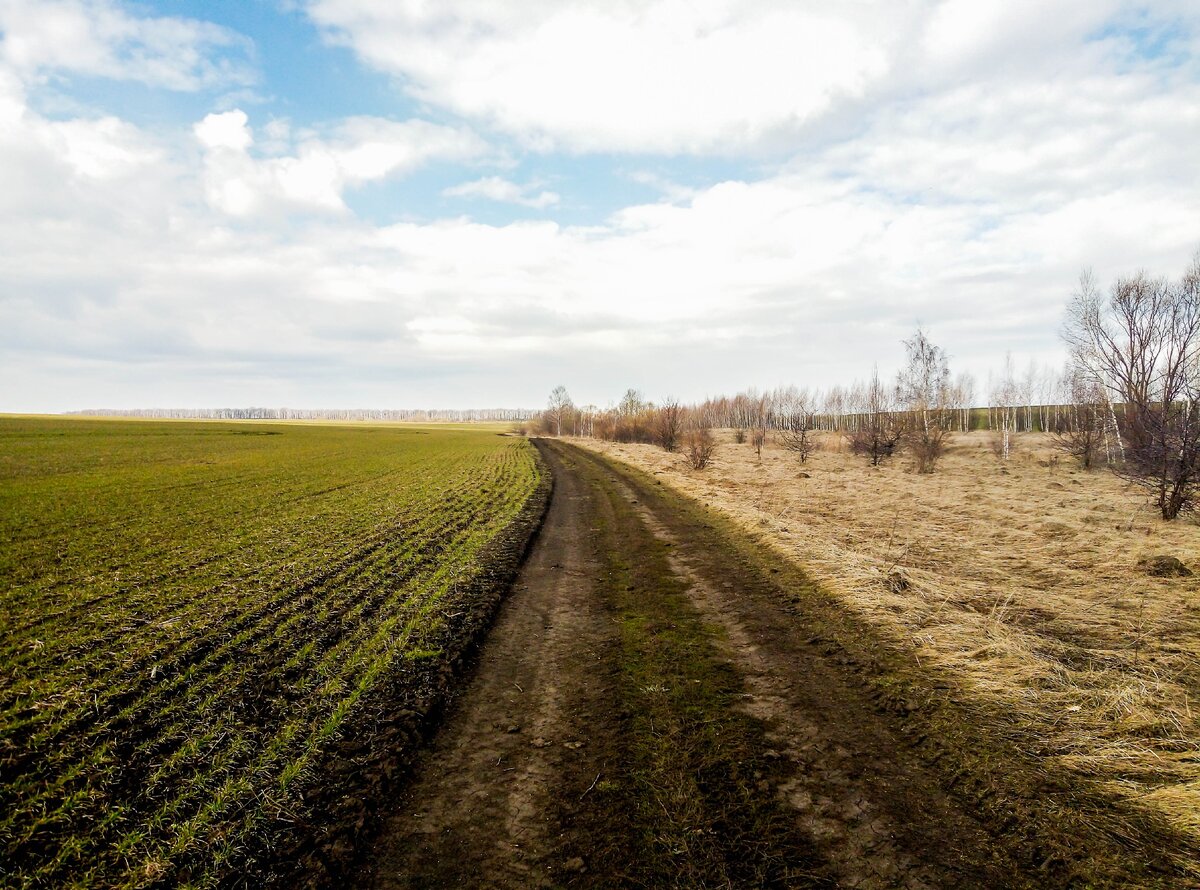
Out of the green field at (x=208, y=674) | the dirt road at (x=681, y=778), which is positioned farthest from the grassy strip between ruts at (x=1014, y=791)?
the green field at (x=208, y=674)

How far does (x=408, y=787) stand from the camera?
4.80 meters

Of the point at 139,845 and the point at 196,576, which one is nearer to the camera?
the point at 139,845

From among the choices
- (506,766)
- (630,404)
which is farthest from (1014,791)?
(630,404)

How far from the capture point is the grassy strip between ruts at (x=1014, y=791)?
375cm

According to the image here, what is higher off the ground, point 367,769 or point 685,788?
point 685,788

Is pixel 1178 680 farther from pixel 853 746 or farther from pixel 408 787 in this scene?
pixel 408 787

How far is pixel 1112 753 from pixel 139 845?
27.8 feet

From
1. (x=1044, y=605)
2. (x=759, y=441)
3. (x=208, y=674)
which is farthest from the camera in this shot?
(x=759, y=441)

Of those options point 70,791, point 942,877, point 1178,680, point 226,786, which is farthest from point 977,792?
point 70,791

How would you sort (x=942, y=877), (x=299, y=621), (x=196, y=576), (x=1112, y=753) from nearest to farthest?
(x=942, y=877)
(x=1112, y=753)
(x=299, y=621)
(x=196, y=576)

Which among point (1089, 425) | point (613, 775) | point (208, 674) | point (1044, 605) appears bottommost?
point (208, 674)

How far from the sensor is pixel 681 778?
185 inches

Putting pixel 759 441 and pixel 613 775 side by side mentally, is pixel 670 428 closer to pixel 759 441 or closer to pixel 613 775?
pixel 759 441

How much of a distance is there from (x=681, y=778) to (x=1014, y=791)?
2857mm
